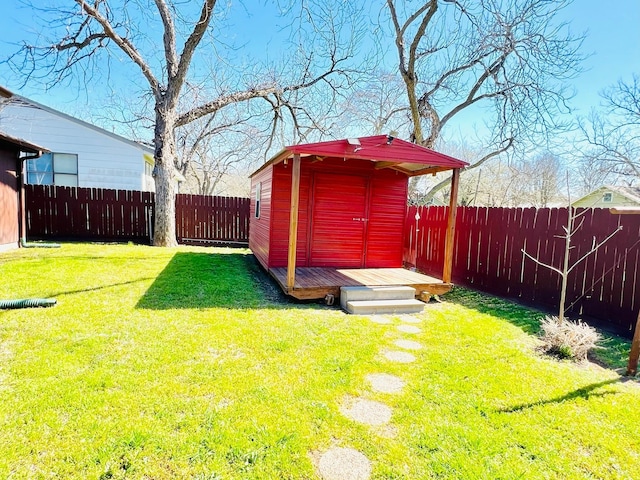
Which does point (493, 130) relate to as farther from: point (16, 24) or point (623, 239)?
point (16, 24)

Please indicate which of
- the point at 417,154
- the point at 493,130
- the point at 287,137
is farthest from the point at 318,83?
the point at 417,154

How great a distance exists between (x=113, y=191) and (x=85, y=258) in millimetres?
3750

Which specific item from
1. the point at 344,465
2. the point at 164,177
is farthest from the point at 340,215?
the point at 164,177

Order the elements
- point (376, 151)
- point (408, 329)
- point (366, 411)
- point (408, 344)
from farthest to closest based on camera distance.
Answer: point (376, 151), point (408, 329), point (408, 344), point (366, 411)

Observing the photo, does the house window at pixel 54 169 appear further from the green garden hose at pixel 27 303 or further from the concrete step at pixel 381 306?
the concrete step at pixel 381 306

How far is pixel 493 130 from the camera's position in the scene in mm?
10664

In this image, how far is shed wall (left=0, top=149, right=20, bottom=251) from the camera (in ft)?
24.2

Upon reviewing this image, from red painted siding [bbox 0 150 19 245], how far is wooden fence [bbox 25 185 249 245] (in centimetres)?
198

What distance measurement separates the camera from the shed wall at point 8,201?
739 centimetres

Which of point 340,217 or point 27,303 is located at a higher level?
point 340,217

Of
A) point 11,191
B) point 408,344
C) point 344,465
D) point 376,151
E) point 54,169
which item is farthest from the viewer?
point 54,169

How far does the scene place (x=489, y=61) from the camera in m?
10.2

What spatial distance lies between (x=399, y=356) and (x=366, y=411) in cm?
99

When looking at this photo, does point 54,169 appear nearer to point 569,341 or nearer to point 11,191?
point 11,191
